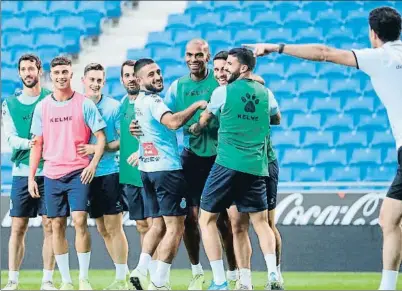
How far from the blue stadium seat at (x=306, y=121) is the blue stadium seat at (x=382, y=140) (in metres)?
0.90

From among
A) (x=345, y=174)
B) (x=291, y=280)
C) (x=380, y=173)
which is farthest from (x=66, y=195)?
(x=380, y=173)

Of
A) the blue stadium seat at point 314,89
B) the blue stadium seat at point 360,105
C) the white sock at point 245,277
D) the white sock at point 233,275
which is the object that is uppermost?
the blue stadium seat at point 314,89

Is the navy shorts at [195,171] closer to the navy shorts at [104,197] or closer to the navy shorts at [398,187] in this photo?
the navy shorts at [104,197]

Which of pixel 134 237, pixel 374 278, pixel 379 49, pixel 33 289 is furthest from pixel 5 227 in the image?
pixel 379 49

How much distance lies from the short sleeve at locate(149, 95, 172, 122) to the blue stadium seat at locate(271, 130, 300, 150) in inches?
283

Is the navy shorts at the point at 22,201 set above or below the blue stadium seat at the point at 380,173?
above

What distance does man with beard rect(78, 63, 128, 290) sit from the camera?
1023 centimetres

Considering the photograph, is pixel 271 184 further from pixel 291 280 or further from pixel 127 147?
pixel 291 280

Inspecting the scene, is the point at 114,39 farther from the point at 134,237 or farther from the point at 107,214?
the point at 107,214

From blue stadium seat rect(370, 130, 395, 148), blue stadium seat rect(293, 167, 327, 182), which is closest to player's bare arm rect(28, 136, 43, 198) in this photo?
blue stadium seat rect(293, 167, 327, 182)

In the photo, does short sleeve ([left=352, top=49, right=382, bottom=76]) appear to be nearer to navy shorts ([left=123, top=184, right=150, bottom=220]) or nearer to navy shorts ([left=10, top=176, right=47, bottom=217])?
navy shorts ([left=123, top=184, right=150, bottom=220])

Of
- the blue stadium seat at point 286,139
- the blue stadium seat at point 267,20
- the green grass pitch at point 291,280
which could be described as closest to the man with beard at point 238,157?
the green grass pitch at point 291,280

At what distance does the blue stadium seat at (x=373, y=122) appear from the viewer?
54.7 ft

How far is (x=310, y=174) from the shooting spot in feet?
Answer: 52.7
